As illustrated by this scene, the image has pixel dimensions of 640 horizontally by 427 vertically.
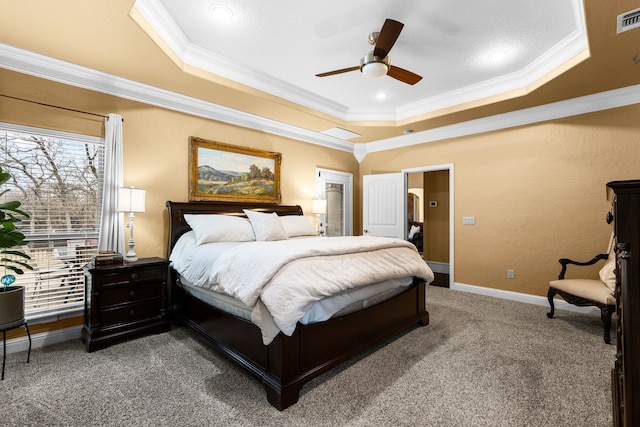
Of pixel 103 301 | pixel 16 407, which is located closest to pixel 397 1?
pixel 103 301

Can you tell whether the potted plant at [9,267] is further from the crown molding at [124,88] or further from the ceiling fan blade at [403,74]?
the ceiling fan blade at [403,74]

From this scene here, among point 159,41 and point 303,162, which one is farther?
point 303,162

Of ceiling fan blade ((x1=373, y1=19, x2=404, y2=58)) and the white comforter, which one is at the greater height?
ceiling fan blade ((x1=373, y1=19, x2=404, y2=58))

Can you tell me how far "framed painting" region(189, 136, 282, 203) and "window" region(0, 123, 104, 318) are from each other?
1029 mm

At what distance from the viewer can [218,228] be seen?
11.0ft

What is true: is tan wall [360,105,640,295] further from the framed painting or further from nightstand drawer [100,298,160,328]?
nightstand drawer [100,298,160,328]

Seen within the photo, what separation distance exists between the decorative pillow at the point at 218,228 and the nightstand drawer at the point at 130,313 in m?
0.74

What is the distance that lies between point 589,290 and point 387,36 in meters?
3.09

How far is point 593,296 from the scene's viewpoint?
2871 mm

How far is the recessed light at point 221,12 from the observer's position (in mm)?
2424

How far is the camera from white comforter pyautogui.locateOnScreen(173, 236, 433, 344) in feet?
6.10

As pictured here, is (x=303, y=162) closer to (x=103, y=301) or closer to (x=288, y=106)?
(x=288, y=106)

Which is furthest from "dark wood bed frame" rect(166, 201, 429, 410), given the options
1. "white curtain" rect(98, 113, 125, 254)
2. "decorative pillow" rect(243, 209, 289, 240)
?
"decorative pillow" rect(243, 209, 289, 240)

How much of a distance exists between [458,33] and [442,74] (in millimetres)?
860
